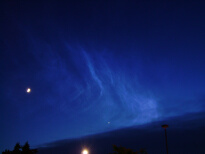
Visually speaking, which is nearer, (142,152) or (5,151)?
(142,152)

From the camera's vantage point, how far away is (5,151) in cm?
2883

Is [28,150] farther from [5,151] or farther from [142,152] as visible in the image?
[142,152]

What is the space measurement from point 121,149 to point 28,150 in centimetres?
1904

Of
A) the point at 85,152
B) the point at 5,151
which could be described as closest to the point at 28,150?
the point at 5,151

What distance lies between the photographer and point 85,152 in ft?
53.4

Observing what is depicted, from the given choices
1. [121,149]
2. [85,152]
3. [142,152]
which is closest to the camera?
[85,152]

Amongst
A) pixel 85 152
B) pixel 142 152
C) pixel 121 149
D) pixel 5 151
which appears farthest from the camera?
pixel 5 151

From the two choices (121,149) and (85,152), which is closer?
(85,152)

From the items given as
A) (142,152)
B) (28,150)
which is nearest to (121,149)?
(142,152)

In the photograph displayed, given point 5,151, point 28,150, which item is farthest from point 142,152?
point 5,151

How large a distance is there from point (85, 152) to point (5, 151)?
20.0m

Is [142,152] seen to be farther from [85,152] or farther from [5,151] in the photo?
[5,151]

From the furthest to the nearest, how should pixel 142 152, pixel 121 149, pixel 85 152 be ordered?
pixel 142 152 < pixel 121 149 < pixel 85 152

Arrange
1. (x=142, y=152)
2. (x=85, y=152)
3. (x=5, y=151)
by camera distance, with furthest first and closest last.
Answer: (x=5, y=151) < (x=142, y=152) < (x=85, y=152)
